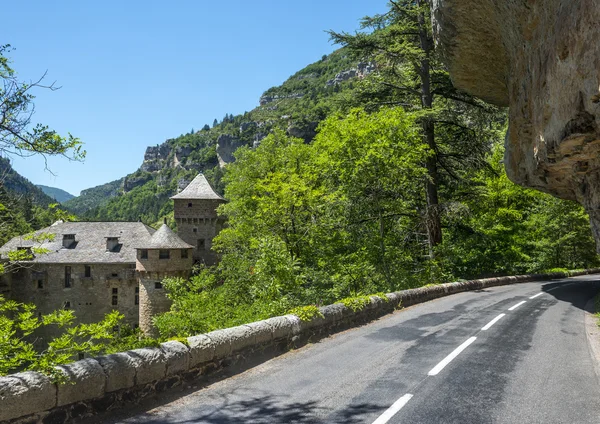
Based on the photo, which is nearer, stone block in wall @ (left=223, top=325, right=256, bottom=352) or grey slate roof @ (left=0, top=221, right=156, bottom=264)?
stone block in wall @ (left=223, top=325, right=256, bottom=352)

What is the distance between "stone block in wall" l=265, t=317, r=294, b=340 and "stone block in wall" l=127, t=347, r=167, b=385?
2.58 meters

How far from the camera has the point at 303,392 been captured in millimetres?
5727

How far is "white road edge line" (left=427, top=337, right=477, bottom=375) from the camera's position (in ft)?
22.0

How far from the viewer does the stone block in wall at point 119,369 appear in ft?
15.5

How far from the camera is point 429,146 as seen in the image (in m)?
19.9

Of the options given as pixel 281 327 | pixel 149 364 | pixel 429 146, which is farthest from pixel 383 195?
pixel 149 364

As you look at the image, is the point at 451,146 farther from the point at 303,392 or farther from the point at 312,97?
the point at 312,97

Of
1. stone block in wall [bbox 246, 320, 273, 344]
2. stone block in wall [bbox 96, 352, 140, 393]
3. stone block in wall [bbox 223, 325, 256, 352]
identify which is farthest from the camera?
stone block in wall [bbox 246, 320, 273, 344]

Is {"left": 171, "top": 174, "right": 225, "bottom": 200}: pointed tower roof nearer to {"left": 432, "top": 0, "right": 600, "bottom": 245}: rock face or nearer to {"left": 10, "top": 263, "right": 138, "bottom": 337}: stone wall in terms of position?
{"left": 10, "top": 263, "right": 138, "bottom": 337}: stone wall

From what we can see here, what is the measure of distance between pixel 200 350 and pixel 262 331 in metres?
1.53

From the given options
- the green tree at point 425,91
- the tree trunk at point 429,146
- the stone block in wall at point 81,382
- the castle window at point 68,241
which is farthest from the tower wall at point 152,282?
the stone block in wall at point 81,382

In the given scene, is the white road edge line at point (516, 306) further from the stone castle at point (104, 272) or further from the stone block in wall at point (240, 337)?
the stone castle at point (104, 272)

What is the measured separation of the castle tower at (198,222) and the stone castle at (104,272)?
3.90 meters

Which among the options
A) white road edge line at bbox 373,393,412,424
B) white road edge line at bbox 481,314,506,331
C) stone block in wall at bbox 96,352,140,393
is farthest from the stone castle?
white road edge line at bbox 373,393,412,424
